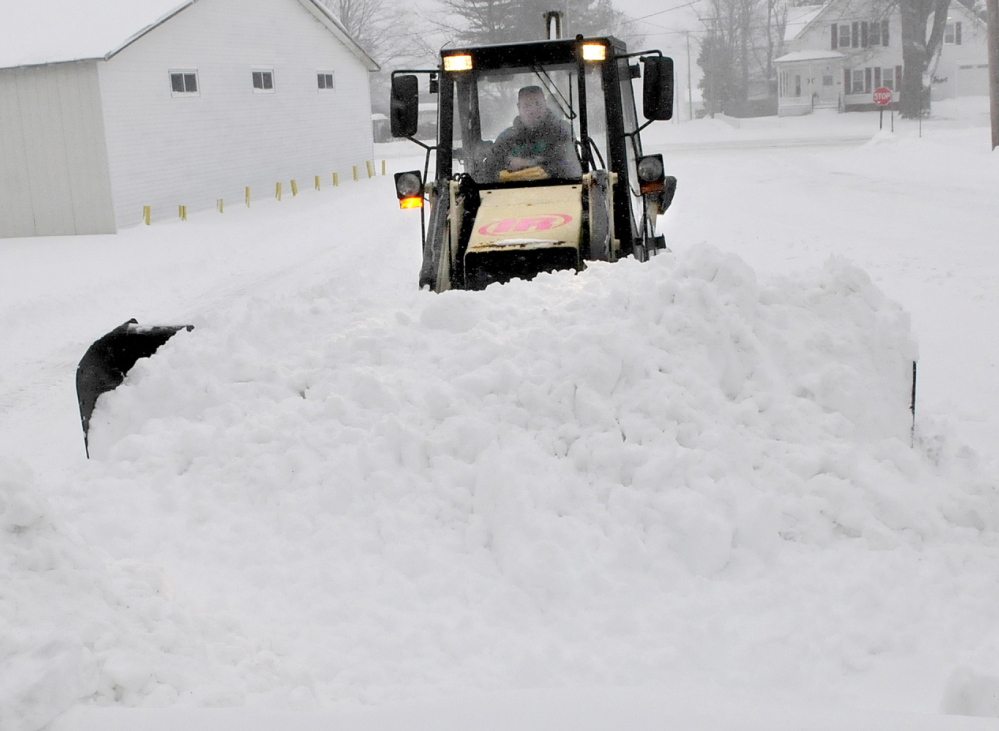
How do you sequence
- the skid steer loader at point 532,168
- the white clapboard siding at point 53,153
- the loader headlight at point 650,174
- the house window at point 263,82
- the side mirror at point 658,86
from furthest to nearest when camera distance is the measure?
the house window at point 263,82 < the white clapboard siding at point 53,153 < the loader headlight at point 650,174 < the skid steer loader at point 532,168 < the side mirror at point 658,86

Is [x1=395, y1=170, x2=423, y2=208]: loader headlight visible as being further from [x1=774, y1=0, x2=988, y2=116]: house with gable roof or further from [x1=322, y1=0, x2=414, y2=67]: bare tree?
[x1=322, y1=0, x2=414, y2=67]: bare tree

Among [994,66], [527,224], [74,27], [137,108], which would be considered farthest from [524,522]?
[994,66]

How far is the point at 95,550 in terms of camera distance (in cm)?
368

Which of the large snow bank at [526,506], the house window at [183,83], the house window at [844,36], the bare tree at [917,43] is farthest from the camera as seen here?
the house window at [844,36]

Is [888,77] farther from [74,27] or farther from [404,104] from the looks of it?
[404,104]

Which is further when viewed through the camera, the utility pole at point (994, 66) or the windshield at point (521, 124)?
the utility pole at point (994, 66)

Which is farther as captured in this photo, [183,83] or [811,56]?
[811,56]

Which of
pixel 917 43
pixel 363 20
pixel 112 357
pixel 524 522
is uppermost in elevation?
pixel 363 20

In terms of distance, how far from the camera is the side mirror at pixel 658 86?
21.2 ft

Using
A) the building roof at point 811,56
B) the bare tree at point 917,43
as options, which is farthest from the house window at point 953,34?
the bare tree at point 917,43

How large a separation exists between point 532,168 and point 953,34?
6232 centimetres

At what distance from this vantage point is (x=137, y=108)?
62.3 ft

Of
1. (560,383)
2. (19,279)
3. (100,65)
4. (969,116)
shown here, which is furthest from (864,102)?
(560,383)

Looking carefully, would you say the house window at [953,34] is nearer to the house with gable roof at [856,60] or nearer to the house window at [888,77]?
the house with gable roof at [856,60]
